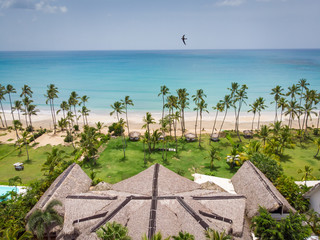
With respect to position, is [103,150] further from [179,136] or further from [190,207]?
[190,207]

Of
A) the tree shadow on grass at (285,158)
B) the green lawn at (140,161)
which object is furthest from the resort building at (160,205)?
the tree shadow on grass at (285,158)

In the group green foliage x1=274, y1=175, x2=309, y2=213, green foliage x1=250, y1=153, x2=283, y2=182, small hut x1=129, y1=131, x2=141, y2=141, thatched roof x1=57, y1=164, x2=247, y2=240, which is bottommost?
small hut x1=129, y1=131, x2=141, y2=141

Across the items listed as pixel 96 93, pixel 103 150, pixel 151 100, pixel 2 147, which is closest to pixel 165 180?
pixel 103 150

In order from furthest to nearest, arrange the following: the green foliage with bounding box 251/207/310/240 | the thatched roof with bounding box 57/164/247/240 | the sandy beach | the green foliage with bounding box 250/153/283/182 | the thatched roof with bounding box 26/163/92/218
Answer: the sandy beach → the green foliage with bounding box 250/153/283/182 → the thatched roof with bounding box 26/163/92/218 → the thatched roof with bounding box 57/164/247/240 → the green foliage with bounding box 251/207/310/240

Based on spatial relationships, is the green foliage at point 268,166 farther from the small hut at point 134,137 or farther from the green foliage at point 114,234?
the small hut at point 134,137

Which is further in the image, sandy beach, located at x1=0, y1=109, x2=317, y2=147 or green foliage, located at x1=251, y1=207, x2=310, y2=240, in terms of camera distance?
sandy beach, located at x1=0, y1=109, x2=317, y2=147

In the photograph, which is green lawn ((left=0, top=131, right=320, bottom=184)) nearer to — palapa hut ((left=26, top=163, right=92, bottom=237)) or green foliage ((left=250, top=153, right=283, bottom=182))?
green foliage ((left=250, top=153, right=283, bottom=182))

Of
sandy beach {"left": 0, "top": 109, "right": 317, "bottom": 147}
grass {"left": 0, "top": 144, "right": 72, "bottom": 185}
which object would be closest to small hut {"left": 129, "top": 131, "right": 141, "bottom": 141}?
sandy beach {"left": 0, "top": 109, "right": 317, "bottom": 147}
